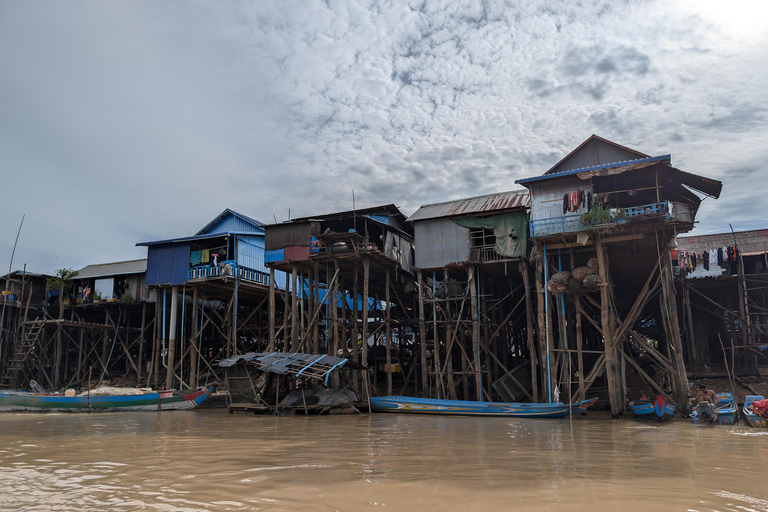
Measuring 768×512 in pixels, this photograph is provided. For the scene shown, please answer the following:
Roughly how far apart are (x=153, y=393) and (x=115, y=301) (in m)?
12.3

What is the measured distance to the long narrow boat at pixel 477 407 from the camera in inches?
663

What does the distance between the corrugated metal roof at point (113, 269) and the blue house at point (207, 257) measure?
13.0 feet

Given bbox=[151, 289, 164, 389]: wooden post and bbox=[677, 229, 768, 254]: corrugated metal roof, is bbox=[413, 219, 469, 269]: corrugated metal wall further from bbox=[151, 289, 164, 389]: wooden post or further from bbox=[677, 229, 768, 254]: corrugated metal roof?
bbox=[151, 289, 164, 389]: wooden post

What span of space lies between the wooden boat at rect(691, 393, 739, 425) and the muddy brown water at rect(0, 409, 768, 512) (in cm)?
122

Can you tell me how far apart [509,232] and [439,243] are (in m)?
3.04

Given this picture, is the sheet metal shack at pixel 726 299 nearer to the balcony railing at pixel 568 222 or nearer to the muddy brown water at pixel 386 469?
the balcony railing at pixel 568 222

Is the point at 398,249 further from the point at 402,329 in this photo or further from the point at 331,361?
the point at 331,361

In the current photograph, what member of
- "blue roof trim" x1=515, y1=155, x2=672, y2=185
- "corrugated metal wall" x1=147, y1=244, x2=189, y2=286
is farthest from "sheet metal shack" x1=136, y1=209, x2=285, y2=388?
"blue roof trim" x1=515, y1=155, x2=672, y2=185

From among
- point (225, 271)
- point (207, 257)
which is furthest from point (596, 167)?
point (207, 257)

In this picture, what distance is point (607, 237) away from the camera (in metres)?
19.0

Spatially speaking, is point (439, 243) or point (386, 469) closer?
point (386, 469)

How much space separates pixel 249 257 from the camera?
1091 inches

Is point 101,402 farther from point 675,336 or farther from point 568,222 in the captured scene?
point 675,336

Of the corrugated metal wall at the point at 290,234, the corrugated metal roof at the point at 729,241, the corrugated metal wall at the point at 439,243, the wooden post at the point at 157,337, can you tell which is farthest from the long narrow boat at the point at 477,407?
the wooden post at the point at 157,337
